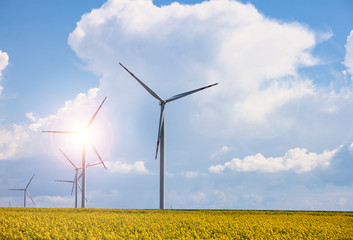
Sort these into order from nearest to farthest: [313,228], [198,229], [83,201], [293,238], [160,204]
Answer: [293,238] < [198,229] < [313,228] < [160,204] < [83,201]

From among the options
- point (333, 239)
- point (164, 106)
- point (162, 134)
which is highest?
point (164, 106)

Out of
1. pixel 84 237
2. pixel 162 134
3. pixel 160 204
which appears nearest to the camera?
pixel 84 237

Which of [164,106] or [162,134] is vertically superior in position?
[164,106]

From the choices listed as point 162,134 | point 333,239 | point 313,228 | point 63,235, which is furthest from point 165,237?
point 162,134

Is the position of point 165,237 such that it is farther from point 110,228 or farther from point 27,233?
point 27,233

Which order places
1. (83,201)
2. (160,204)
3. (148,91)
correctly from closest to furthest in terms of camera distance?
1. (160,204)
2. (148,91)
3. (83,201)

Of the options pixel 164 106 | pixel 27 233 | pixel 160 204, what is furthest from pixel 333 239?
pixel 164 106

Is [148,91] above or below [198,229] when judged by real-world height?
above

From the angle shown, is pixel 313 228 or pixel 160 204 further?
pixel 160 204

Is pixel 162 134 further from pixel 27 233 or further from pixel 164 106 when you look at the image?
pixel 27 233
